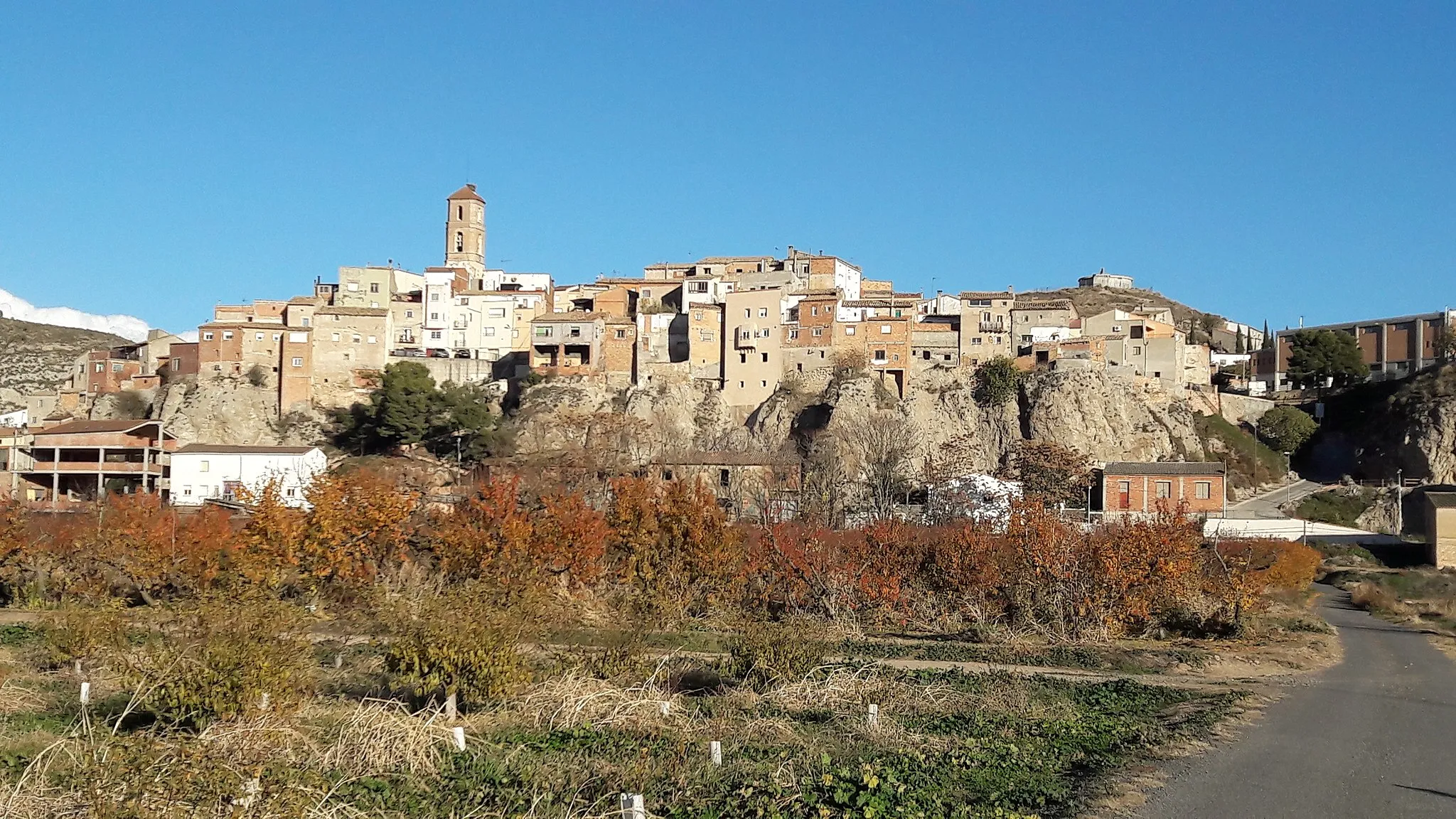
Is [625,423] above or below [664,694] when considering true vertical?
above

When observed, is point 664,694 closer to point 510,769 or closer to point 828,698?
point 828,698

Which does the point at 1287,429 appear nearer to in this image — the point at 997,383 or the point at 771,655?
the point at 997,383

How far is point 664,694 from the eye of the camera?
1761 cm

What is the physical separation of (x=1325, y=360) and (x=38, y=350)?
313ft

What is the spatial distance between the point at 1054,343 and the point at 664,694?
181 feet

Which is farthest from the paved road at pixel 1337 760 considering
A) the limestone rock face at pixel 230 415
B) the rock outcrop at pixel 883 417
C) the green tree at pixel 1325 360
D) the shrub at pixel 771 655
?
the green tree at pixel 1325 360

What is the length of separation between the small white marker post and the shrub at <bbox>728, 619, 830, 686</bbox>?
274 inches

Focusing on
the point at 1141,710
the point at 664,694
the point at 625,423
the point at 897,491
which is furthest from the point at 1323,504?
the point at 664,694

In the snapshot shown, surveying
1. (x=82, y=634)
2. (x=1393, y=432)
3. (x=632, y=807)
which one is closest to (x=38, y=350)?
(x=82, y=634)

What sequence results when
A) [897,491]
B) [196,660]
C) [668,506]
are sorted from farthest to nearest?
[897,491], [668,506], [196,660]

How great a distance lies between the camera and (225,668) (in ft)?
48.4

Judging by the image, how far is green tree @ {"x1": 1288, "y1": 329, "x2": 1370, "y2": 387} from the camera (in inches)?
2982

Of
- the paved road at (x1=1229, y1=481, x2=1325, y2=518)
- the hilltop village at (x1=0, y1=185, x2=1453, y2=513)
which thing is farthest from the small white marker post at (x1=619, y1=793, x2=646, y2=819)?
the paved road at (x1=1229, y1=481, x2=1325, y2=518)

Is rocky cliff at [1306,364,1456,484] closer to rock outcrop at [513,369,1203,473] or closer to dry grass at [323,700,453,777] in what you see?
rock outcrop at [513,369,1203,473]
